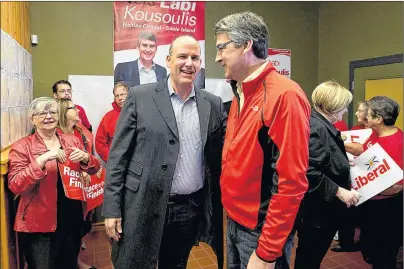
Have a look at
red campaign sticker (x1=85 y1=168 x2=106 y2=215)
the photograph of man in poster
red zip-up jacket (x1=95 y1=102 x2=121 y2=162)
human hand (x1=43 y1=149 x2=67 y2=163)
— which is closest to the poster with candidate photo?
the photograph of man in poster

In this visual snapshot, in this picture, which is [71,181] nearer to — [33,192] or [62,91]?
[33,192]

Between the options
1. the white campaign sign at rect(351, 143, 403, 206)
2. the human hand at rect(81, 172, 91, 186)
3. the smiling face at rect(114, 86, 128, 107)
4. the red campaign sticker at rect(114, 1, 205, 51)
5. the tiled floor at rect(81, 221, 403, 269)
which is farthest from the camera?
the red campaign sticker at rect(114, 1, 205, 51)

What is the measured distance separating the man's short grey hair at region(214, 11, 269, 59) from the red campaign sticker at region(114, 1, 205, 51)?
312 centimetres

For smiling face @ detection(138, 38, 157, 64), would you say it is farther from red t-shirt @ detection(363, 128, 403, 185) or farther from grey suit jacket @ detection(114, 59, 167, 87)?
red t-shirt @ detection(363, 128, 403, 185)

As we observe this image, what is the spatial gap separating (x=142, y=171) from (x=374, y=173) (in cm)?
146

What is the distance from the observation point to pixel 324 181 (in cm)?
178

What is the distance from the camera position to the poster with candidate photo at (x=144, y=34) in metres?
4.09

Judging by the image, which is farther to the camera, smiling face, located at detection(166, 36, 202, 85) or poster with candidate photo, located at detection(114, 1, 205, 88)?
poster with candidate photo, located at detection(114, 1, 205, 88)

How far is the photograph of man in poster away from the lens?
412cm

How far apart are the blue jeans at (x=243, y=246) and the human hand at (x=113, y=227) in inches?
21.8

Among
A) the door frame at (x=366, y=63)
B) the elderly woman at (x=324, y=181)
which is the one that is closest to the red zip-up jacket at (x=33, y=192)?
the elderly woman at (x=324, y=181)

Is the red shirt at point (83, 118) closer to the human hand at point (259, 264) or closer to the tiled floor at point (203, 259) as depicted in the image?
the tiled floor at point (203, 259)

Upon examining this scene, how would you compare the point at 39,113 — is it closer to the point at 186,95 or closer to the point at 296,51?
the point at 186,95

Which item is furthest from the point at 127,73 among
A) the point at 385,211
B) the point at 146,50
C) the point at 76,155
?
the point at 385,211
